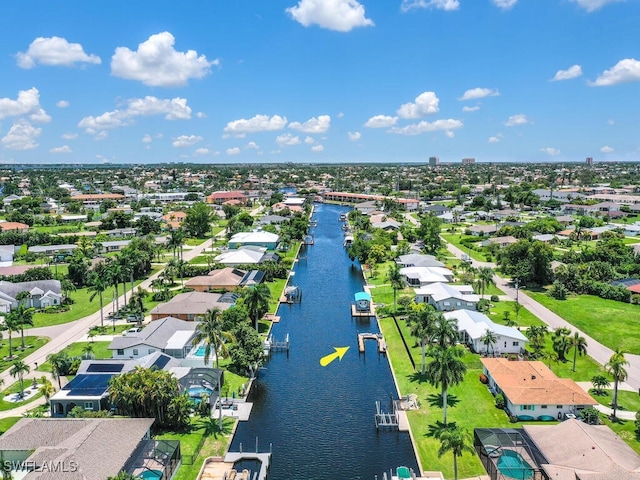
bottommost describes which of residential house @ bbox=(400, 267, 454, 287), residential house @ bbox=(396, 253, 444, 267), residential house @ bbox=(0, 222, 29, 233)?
residential house @ bbox=(400, 267, 454, 287)

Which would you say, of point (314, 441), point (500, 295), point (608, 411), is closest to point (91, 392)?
point (314, 441)

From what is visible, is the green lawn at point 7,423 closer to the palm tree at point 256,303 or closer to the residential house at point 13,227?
the palm tree at point 256,303

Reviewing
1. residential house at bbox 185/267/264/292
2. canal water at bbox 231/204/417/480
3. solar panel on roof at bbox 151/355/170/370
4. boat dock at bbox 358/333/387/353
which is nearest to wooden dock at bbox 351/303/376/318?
canal water at bbox 231/204/417/480

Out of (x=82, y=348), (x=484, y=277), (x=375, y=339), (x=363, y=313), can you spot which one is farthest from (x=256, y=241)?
(x=82, y=348)

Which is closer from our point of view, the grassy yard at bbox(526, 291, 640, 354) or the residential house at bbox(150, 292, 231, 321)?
the grassy yard at bbox(526, 291, 640, 354)

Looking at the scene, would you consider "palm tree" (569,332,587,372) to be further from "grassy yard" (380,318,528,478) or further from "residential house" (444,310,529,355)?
"grassy yard" (380,318,528,478)
